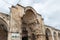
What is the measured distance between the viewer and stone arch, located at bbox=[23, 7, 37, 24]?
13.1m

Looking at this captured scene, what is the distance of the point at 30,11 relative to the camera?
13.4 meters

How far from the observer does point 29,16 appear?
44.1 feet

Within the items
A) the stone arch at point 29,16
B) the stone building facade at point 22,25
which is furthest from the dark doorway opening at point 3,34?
the stone arch at point 29,16

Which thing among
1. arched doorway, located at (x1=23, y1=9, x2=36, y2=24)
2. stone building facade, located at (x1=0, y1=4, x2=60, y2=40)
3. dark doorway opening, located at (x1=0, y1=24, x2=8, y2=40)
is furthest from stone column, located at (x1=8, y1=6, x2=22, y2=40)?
arched doorway, located at (x1=23, y1=9, x2=36, y2=24)

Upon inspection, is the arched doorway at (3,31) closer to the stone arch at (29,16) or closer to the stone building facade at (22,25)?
the stone building facade at (22,25)

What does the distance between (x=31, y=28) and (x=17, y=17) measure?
2.73m

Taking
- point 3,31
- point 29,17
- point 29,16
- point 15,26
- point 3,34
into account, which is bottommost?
point 3,34

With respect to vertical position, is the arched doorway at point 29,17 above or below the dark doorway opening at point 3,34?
above

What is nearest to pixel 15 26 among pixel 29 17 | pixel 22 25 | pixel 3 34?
pixel 3 34

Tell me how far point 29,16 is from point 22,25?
4.39 feet

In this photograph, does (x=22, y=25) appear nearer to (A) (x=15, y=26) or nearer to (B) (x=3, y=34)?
(A) (x=15, y=26)

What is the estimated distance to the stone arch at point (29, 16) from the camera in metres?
13.1

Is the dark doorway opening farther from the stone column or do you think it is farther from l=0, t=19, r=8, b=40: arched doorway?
the stone column

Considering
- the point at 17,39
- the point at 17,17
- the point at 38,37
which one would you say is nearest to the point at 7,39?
the point at 17,39
